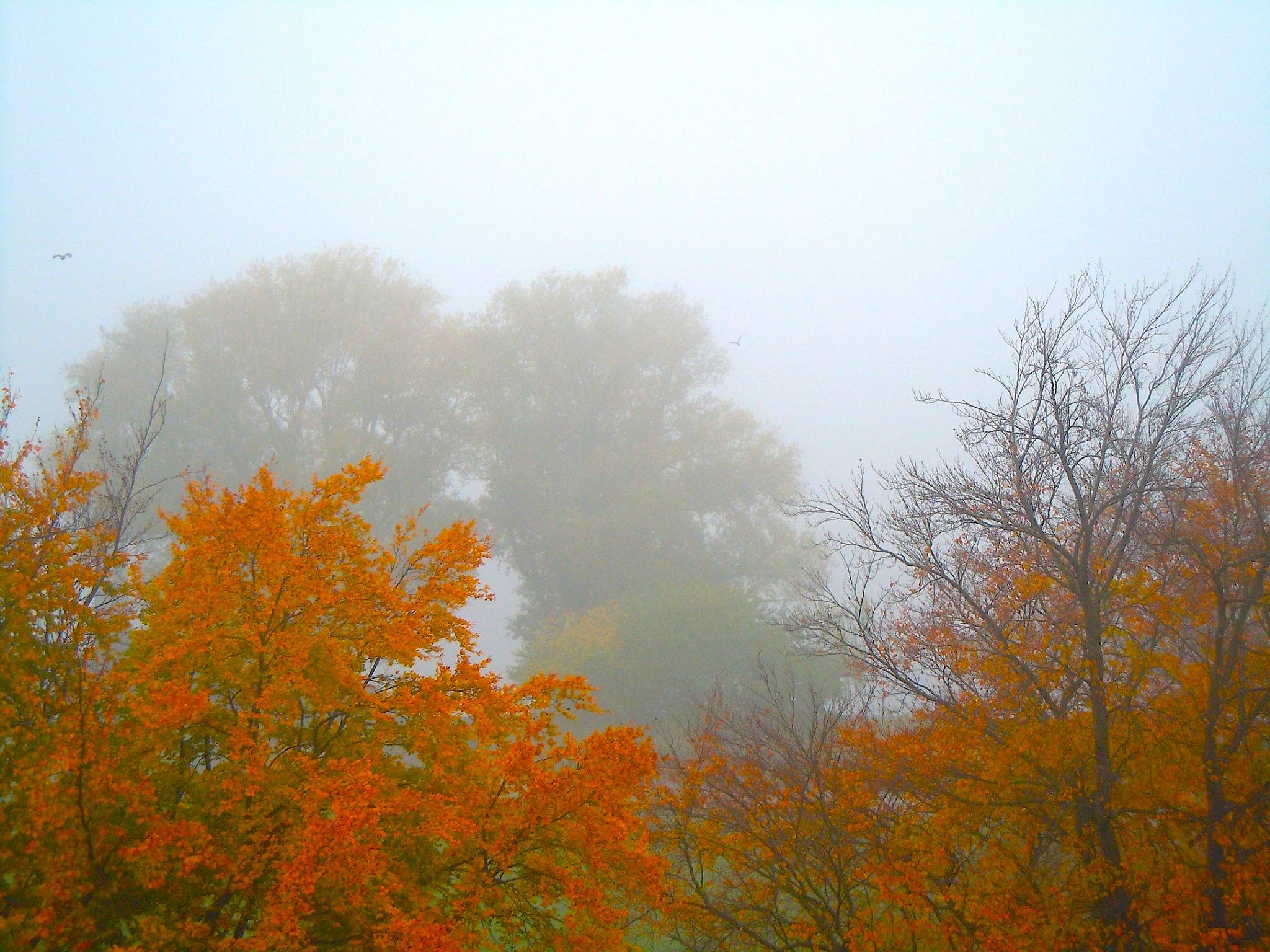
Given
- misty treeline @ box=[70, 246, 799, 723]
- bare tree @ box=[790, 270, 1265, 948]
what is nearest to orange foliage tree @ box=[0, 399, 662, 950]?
bare tree @ box=[790, 270, 1265, 948]

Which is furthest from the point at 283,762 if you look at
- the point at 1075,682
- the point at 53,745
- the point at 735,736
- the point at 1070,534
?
the point at 1070,534

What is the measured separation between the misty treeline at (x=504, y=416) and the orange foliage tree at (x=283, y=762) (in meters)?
24.8

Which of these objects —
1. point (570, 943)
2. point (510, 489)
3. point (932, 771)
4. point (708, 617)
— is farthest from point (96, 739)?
point (510, 489)

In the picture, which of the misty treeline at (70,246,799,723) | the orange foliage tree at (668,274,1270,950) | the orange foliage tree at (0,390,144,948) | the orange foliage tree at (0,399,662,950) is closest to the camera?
the orange foliage tree at (0,390,144,948)

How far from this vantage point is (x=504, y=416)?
37719 mm

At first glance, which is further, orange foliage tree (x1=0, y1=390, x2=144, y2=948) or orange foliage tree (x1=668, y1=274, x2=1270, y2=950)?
orange foliage tree (x1=668, y1=274, x2=1270, y2=950)

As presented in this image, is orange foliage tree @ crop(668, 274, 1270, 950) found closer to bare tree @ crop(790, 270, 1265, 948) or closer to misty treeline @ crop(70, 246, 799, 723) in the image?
bare tree @ crop(790, 270, 1265, 948)

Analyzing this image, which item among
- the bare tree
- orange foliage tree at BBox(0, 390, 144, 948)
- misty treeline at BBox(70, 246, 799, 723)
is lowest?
orange foliage tree at BBox(0, 390, 144, 948)

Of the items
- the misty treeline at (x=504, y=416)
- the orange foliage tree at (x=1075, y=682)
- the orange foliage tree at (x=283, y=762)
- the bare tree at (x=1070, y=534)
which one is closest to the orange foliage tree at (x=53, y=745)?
the orange foliage tree at (x=283, y=762)

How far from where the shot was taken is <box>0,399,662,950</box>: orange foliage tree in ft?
20.2

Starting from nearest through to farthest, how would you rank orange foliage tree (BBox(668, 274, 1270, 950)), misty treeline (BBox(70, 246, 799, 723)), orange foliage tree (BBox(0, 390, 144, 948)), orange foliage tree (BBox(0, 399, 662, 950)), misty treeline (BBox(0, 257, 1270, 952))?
1. orange foliage tree (BBox(0, 390, 144, 948))
2. orange foliage tree (BBox(0, 399, 662, 950))
3. misty treeline (BBox(0, 257, 1270, 952))
4. orange foliage tree (BBox(668, 274, 1270, 950))
5. misty treeline (BBox(70, 246, 799, 723))

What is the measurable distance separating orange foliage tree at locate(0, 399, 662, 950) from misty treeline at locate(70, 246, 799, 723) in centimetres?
2477

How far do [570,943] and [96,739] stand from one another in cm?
414

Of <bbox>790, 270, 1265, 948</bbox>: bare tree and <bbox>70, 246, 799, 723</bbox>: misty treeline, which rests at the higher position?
<bbox>70, 246, 799, 723</bbox>: misty treeline
